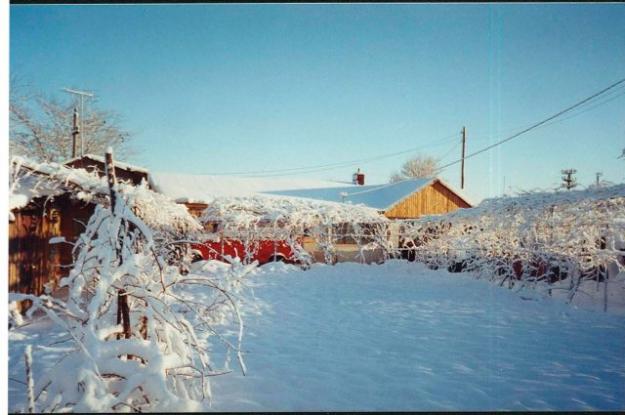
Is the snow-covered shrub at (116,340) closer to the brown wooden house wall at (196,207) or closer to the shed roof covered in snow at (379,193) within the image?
the brown wooden house wall at (196,207)

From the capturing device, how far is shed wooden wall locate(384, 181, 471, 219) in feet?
58.1

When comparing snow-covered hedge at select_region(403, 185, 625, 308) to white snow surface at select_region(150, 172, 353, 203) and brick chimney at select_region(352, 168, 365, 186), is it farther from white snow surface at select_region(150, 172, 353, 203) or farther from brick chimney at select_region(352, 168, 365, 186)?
brick chimney at select_region(352, 168, 365, 186)

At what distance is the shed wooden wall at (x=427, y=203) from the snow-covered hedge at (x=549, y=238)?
18.8 feet

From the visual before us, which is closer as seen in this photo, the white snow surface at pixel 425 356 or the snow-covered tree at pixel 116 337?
the snow-covered tree at pixel 116 337

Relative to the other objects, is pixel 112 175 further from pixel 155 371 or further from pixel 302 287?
pixel 302 287

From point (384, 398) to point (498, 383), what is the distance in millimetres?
1347

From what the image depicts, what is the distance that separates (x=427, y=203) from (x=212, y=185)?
11072 millimetres

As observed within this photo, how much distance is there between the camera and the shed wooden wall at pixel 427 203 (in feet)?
58.1

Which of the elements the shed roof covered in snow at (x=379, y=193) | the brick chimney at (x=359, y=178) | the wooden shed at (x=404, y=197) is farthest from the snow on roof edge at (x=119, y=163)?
the brick chimney at (x=359, y=178)

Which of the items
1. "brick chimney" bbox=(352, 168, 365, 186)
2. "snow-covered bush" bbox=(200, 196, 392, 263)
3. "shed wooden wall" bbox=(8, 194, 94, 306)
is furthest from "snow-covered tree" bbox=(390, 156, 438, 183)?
"shed wooden wall" bbox=(8, 194, 94, 306)

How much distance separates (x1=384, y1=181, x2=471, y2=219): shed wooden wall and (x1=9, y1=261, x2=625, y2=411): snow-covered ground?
9810mm

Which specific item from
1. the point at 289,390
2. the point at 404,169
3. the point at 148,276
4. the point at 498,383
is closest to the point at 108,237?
the point at 148,276

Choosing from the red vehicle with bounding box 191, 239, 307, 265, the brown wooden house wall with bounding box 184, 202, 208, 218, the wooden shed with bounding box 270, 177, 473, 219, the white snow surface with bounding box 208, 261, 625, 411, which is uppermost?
the wooden shed with bounding box 270, 177, 473, 219

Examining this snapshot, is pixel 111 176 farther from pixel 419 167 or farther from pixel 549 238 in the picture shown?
pixel 419 167
